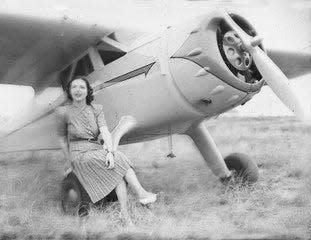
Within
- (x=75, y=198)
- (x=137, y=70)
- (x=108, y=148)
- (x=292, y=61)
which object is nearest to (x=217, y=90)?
(x=137, y=70)

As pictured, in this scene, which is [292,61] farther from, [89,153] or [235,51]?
[89,153]

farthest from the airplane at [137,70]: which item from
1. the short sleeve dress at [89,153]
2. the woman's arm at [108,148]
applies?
the woman's arm at [108,148]

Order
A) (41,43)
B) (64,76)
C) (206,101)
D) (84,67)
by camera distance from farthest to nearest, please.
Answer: (64,76)
(84,67)
(41,43)
(206,101)

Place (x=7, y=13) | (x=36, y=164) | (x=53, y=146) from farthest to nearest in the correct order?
1. (x=36, y=164)
2. (x=53, y=146)
3. (x=7, y=13)

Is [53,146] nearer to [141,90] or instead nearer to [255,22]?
[141,90]

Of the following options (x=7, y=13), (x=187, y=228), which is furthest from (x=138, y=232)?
(x=7, y=13)

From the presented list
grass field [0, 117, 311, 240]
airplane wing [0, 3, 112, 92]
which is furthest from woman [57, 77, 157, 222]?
airplane wing [0, 3, 112, 92]

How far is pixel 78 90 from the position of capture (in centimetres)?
437

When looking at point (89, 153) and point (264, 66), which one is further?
point (264, 66)

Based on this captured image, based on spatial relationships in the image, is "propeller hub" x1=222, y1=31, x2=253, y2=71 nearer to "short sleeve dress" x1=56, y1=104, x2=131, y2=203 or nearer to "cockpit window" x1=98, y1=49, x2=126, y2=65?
"short sleeve dress" x1=56, y1=104, x2=131, y2=203

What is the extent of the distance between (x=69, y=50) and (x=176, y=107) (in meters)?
2.02

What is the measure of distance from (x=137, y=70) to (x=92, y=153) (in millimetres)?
1324

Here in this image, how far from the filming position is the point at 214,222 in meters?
3.81

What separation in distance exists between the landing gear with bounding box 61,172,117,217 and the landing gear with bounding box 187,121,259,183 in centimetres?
191
